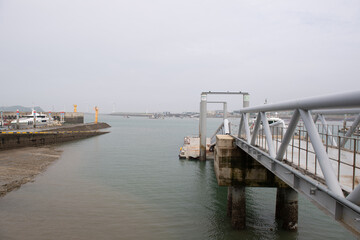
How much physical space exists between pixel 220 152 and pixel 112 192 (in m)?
8.77

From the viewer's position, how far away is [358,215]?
3.90 meters

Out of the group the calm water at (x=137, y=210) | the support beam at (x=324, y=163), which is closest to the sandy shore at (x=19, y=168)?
the calm water at (x=137, y=210)

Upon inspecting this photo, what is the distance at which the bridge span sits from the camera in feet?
14.0

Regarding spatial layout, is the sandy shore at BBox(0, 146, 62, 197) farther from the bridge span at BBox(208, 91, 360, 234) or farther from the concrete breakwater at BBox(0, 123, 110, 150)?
the bridge span at BBox(208, 91, 360, 234)

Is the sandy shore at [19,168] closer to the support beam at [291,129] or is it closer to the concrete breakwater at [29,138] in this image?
the concrete breakwater at [29,138]

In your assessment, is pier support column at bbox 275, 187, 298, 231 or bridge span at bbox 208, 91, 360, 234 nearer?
bridge span at bbox 208, 91, 360, 234

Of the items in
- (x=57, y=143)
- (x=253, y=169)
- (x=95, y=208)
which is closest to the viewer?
(x=253, y=169)

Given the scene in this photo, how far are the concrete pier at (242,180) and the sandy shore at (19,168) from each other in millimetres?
13417

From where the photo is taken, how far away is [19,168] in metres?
22.5

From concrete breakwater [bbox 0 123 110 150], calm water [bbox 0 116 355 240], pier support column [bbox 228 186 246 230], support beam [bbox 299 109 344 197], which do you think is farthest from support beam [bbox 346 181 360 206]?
concrete breakwater [bbox 0 123 110 150]

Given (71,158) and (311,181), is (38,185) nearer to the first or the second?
(71,158)

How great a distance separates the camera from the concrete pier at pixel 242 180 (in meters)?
11.2

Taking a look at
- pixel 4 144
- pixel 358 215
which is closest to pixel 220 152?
pixel 358 215

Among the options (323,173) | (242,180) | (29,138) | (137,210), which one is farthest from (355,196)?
(29,138)
